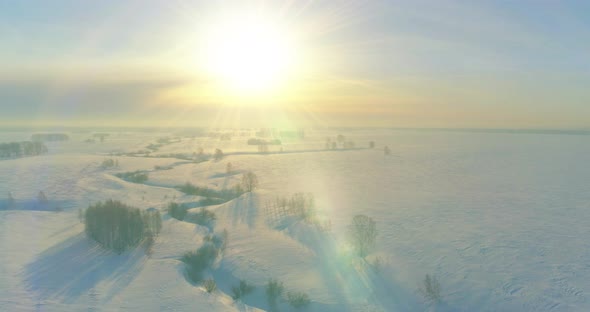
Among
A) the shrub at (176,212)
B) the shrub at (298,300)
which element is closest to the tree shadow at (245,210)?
the shrub at (176,212)

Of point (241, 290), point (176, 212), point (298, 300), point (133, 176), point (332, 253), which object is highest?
point (133, 176)

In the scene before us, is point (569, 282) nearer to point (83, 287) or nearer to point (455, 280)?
point (455, 280)

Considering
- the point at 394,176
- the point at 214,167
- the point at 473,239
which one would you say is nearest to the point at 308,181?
the point at 394,176

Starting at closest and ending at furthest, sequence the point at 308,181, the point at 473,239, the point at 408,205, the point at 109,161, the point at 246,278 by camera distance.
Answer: the point at 246,278 → the point at 473,239 → the point at 408,205 → the point at 308,181 → the point at 109,161

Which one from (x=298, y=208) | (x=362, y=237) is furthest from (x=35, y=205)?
(x=362, y=237)

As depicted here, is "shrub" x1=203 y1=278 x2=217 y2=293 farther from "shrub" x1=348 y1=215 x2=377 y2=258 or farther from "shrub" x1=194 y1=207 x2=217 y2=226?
"shrub" x1=194 y1=207 x2=217 y2=226

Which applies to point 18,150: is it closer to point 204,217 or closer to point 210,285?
point 204,217
